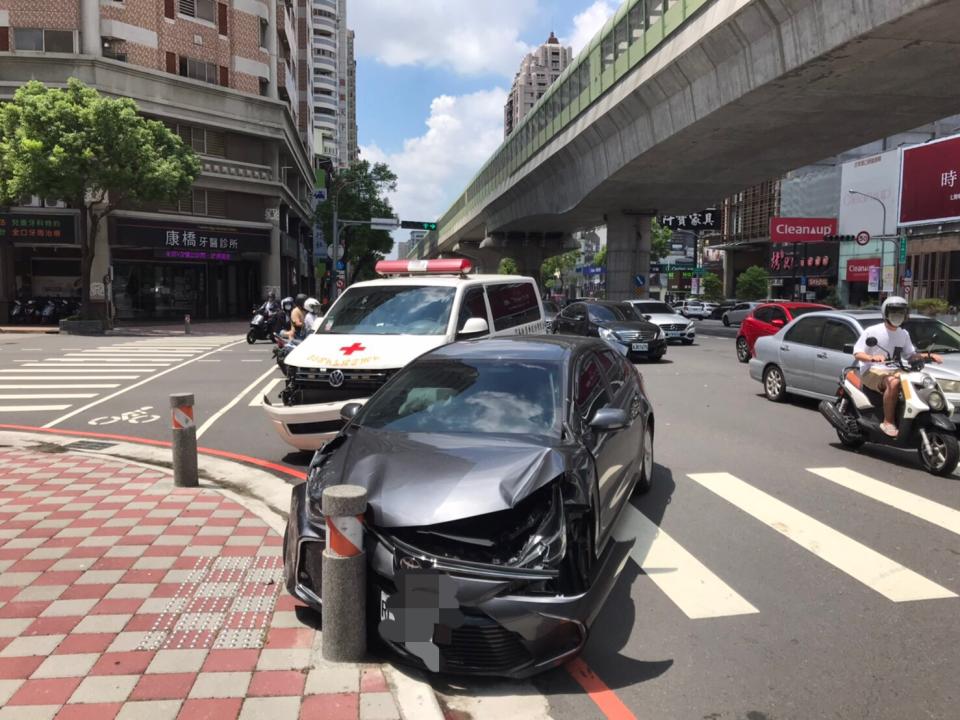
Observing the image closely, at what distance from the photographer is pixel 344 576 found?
3.48m

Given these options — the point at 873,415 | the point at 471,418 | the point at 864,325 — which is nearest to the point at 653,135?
the point at 864,325

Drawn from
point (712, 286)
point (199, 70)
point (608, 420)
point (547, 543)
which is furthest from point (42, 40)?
point (712, 286)

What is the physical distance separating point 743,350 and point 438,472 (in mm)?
17296

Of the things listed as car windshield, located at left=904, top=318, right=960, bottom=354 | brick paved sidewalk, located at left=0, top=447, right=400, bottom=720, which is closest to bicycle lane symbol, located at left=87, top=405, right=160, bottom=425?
brick paved sidewalk, located at left=0, top=447, right=400, bottom=720

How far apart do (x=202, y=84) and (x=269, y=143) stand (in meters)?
4.96

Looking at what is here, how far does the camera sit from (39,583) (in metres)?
4.50

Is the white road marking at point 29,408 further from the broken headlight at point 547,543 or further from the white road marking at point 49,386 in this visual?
the broken headlight at point 547,543

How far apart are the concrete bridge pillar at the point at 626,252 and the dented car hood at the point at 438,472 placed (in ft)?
118

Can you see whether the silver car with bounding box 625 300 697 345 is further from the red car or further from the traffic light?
the traffic light

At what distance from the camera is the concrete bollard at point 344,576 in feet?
11.3

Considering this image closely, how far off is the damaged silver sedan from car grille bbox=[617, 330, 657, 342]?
46.4 ft

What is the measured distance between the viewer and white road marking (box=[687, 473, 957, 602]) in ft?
15.3

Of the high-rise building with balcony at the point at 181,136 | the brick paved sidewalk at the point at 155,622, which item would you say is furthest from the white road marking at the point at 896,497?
the high-rise building with balcony at the point at 181,136

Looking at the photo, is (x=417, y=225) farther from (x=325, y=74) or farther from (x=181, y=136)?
(x=325, y=74)
